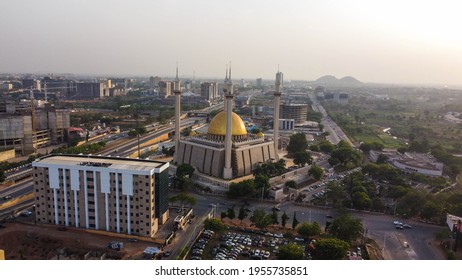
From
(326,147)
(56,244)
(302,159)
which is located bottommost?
(56,244)

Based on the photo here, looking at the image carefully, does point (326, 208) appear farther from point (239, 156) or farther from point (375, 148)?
point (375, 148)

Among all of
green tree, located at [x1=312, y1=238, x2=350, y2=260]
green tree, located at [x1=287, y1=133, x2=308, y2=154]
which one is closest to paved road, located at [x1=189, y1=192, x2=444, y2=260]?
green tree, located at [x1=312, y1=238, x2=350, y2=260]

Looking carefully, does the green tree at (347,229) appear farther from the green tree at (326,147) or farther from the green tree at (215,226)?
the green tree at (326,147)

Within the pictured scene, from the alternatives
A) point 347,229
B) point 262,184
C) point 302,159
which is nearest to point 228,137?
point 262,184

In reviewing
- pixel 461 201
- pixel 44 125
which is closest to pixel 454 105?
pixel 461 201

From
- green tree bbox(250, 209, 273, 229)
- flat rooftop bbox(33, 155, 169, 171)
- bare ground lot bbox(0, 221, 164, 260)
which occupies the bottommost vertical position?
bare ground lot bbox(0, 221, 164, 260)

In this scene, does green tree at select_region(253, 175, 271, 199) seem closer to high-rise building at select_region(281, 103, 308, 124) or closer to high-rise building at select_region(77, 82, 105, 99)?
high-rise building at select_region(281, 103, 308, 124)

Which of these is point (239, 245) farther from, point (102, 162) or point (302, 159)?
point (302, 159)
